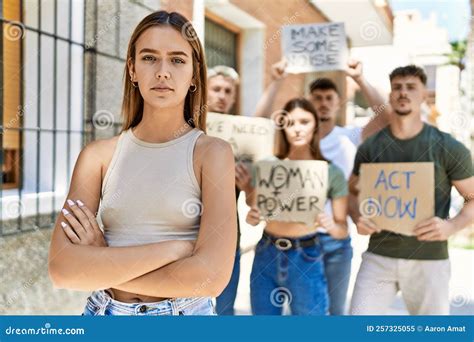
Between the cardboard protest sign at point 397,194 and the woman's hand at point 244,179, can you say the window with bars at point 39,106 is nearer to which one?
the woman's hand at point 244,179

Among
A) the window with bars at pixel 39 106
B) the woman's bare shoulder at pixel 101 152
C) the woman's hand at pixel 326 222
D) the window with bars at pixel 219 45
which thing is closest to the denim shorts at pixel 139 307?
the woman's bare shoulder at pixel 101 152

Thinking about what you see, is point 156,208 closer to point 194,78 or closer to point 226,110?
point 194,78

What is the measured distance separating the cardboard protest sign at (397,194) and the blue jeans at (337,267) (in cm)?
32

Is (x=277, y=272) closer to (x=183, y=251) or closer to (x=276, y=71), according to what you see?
(x=276, y=71)

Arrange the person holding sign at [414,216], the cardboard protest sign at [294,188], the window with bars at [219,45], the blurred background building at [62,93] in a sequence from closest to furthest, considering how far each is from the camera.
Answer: the person holding sign at [414,216], the cardboard protest sign at [294,188], the blurred background building at [62,93], the window with bars at [219,45]

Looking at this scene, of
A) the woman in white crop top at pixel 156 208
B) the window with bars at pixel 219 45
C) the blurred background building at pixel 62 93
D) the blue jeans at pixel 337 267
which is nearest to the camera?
the woman in white crop top at pixel 156 208

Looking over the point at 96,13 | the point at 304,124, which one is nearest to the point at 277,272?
the point at 304,124

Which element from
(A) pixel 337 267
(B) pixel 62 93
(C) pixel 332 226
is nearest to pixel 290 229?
(C) pixel 332 226

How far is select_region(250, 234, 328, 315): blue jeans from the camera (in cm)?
263

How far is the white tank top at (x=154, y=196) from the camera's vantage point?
1.56 meters

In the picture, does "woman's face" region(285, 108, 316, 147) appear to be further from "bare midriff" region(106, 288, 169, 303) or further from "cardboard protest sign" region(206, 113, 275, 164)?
"bare midriff" region(106, 288, 169, 303)

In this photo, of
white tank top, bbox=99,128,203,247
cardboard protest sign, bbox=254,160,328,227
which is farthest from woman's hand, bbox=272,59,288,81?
white tank top, bbox=99,128,203,247

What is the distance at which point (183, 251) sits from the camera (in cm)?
157

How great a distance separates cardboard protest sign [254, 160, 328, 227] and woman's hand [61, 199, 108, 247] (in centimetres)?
111
